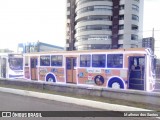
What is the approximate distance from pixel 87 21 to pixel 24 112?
2393 inches

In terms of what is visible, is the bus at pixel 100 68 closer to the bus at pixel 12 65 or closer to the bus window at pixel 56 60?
the bus window at pixel 56 60

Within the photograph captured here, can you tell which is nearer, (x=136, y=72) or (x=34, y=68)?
A: (x=136, y=72)

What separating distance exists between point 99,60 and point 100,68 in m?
0.57

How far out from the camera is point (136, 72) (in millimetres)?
14617

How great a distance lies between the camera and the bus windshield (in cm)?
2403

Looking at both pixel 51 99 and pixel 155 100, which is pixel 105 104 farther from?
pixel 51 99

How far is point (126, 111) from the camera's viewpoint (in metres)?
8.91

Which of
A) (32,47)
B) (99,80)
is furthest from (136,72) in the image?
(32,47)

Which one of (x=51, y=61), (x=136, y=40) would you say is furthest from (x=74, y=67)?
(x=136, y=40)

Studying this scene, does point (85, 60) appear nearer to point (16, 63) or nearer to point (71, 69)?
point (71, 69)

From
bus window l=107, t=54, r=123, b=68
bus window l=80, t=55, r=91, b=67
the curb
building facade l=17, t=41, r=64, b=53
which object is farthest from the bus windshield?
building facade l=17, t=41, r=64, b=53

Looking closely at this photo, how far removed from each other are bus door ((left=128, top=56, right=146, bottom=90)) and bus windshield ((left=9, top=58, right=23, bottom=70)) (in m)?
13.2

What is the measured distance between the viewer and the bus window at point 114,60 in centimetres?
1527

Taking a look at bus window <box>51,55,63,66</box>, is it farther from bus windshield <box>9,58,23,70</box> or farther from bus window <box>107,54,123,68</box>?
bus windshield <box>9,58,23,70</box>
